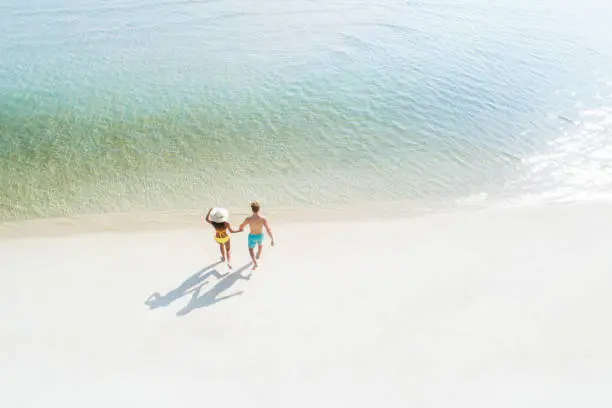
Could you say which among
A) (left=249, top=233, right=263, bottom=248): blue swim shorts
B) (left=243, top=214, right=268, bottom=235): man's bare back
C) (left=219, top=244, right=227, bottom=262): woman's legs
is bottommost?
(left=219, top=244, right=227, bottom=262): woman's legs

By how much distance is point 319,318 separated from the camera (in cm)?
796

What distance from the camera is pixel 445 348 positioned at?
7301 mm

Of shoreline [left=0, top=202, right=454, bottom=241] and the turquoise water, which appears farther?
the turquoise water

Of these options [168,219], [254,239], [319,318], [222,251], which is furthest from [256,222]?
[168,219]

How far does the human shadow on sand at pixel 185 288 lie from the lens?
8.30 m

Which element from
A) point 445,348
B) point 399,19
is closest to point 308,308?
point 445,348

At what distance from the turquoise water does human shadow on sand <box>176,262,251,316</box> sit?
326 centimetres

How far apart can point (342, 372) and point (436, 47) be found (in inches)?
797

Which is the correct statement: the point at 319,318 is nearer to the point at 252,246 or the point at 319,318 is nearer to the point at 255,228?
the point at 252,246

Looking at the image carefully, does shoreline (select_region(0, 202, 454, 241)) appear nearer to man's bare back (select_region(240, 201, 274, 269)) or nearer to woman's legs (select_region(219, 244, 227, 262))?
woman's legs (select_region(219, 244, 227, 262))

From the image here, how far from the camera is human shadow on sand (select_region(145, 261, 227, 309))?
27.2ft

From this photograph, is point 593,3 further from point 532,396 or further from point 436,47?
point 532,396

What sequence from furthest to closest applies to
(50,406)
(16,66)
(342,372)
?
(16,66), (342,372), (50,406)

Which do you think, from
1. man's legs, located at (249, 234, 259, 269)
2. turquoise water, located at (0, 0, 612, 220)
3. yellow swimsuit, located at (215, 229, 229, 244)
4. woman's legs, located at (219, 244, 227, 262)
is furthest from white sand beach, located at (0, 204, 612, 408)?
turquoise water, located at (0, 0, 612, 220)
